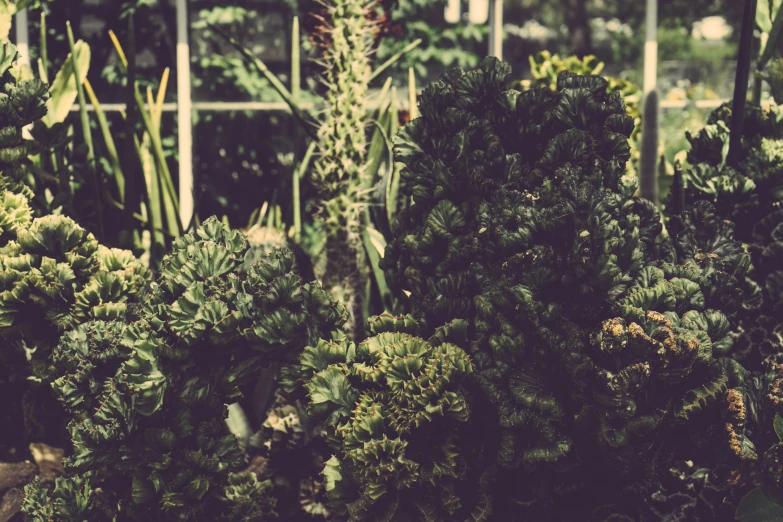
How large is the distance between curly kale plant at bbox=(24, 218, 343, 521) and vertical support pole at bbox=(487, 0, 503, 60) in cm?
279

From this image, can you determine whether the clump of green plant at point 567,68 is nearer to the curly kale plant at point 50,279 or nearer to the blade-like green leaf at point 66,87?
the blade-like green leaf at point 66,87

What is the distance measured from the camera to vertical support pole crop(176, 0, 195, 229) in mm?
4066

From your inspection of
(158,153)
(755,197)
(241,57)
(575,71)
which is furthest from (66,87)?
(755,197)

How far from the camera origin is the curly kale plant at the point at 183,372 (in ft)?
6.15

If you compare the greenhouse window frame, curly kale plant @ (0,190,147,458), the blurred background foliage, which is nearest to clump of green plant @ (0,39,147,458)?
curly kale plant @ (0,190,147,458)

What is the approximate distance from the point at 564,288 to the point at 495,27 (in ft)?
9.67

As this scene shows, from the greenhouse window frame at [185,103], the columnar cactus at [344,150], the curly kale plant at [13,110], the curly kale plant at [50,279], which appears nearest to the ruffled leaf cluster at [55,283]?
the curly kale plant at [50,279]

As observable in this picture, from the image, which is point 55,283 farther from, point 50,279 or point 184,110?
point 184,110

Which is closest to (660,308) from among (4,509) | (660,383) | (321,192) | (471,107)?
(660,383)

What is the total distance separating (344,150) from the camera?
274cm

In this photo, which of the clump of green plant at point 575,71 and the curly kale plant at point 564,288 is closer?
the curly kale plant at point 564,288

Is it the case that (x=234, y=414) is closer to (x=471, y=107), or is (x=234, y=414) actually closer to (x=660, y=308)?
(x=471, y=107)

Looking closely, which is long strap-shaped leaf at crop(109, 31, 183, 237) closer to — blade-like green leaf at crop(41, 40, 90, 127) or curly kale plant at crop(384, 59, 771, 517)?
blade-like green leaf at crop(41, 40, 90, 127)

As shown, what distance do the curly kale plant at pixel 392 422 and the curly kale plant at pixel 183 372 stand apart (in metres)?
0.18
